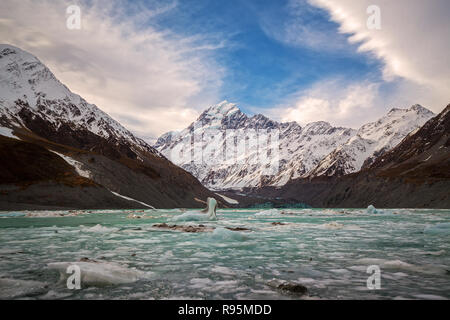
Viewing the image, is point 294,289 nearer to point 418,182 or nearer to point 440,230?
point 440,230

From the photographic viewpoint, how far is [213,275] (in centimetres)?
1038

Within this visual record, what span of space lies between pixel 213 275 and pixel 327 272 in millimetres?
3953

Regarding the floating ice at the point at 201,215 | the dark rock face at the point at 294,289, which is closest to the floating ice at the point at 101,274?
the dark rock face at the point at 294,289

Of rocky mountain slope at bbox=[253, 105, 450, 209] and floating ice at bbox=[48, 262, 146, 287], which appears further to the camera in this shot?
rocky mountain slope at bbox=[253, 105, 450, 209]

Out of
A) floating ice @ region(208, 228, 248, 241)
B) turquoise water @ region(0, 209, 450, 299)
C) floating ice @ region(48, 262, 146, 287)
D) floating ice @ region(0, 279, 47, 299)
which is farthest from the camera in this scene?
floating ice @ region(208, 228, 248, 241)

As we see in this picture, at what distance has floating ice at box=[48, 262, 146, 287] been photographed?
921cm

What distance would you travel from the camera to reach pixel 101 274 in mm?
9328

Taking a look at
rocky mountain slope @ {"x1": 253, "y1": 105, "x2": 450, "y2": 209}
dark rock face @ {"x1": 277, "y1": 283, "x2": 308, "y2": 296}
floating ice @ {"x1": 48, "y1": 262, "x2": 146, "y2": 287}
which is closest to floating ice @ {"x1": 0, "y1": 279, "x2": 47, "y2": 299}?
floating ice @ {"x1": 48, "y1": 262, "x2": 146, "y2": 287}

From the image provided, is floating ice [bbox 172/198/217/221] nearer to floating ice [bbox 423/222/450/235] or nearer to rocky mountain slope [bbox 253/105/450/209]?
floating ice [bbox 423/222/450/235]

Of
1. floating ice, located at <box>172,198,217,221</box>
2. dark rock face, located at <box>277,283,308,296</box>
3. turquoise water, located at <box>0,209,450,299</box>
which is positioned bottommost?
floating ice, located at <box>172,198,217,221</box>

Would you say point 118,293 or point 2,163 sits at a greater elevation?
point 2,163

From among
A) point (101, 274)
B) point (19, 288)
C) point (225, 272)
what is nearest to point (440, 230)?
point (225, 272)
